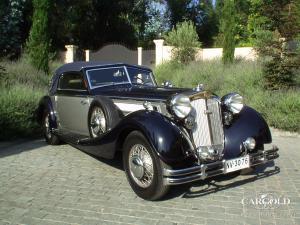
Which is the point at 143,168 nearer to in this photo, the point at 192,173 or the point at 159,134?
the point at 159,134

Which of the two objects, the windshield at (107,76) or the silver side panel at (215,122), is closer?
the silver side panel at (215,122)

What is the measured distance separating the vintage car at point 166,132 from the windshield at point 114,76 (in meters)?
0.02

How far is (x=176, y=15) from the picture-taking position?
117 ft

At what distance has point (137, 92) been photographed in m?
5.78

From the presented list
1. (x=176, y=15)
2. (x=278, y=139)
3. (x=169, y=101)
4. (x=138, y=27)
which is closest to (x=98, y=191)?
(x=169, y=101)

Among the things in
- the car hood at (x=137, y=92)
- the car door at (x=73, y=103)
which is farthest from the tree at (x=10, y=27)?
the car hood at (x=137, y=92)

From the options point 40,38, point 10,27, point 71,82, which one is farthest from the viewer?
point 10,27

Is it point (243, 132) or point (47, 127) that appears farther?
point (47, 127)

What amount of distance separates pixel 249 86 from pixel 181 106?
730cm

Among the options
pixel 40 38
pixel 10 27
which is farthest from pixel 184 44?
pixel 10 27

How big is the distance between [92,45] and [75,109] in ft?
72.8

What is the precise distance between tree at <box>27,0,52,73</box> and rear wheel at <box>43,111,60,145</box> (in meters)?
7.99

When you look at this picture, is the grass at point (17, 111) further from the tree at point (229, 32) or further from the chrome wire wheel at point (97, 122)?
the tree at point (229, 32)

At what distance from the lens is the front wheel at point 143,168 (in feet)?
15.0
